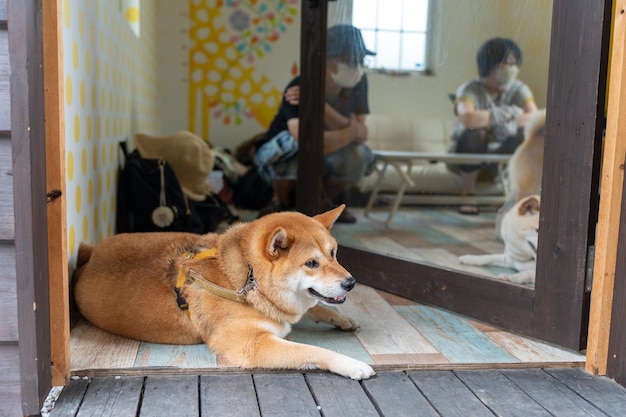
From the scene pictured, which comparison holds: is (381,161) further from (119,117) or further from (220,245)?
(220,245)

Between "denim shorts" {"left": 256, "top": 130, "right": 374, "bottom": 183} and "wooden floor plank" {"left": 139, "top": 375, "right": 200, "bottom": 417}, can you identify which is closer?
"wooden floor plank" {"left": 139, "top": 375, "right": 200, "bottom": 417}

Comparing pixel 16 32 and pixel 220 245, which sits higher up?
pixel 16 32

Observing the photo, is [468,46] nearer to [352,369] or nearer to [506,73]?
[506,73]

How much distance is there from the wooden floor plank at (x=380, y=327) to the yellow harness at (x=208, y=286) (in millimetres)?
445

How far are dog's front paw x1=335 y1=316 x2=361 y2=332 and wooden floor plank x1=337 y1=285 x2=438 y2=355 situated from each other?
0.07ft

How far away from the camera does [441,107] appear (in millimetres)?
4008

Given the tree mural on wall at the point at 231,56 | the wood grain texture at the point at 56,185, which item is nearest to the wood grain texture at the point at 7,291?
the wood grain texture at the point at 56,185

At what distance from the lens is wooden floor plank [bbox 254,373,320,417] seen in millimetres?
1520

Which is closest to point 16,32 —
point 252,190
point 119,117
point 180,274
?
point 180,274

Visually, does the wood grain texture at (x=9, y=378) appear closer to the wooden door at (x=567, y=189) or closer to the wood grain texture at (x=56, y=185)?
the wood grain texture at (x=56, y=185)

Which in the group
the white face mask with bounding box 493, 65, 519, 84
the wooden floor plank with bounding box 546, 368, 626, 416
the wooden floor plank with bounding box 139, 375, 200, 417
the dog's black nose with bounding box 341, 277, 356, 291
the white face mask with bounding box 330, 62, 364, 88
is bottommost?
the wooden floor plank with bounding box 546, 368, 626, 416

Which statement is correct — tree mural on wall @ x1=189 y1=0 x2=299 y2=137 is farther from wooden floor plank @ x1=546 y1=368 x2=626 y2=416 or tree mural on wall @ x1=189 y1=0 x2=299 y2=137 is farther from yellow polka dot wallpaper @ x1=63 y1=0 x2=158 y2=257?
wooden floor plank @ x1=546 y1=368 x2=626 y2=416

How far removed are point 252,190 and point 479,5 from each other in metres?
2.72

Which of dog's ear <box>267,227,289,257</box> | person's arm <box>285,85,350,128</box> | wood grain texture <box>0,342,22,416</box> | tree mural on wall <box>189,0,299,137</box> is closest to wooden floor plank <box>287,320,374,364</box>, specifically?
dog's ear <box>267,227,289,257</box>
